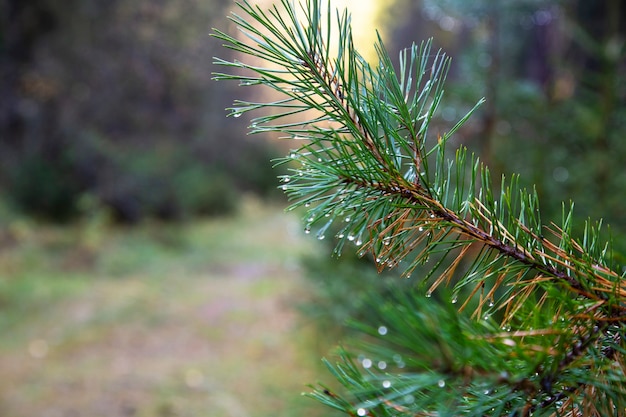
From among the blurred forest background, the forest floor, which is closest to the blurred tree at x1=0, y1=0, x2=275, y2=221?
the blurred forest background

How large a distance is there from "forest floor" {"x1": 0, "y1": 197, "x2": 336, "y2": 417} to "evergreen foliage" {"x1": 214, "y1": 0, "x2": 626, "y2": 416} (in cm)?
205

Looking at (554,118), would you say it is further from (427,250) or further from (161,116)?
(161,116)

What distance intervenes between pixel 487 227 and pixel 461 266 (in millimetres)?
2452

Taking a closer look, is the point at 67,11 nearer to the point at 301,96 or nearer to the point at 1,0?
the point at 1,0

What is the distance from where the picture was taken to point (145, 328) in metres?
6.75

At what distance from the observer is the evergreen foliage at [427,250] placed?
532 millimetres

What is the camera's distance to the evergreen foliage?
0.53 metres

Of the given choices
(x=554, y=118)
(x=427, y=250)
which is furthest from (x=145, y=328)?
(x=427, y=250)

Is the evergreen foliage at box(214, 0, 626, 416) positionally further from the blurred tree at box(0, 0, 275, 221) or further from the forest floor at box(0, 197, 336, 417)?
the blurred tree at box(0, 0, 275, 221)

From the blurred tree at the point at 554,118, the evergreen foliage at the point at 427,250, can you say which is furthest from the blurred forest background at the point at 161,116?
the evergreen foliage at the point at 427,250

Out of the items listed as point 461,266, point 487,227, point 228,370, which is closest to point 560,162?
point 461,266

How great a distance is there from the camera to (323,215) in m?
0.74

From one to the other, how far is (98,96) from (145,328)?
16.6 feet

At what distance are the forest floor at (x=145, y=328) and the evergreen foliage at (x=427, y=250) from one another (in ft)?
6.72
